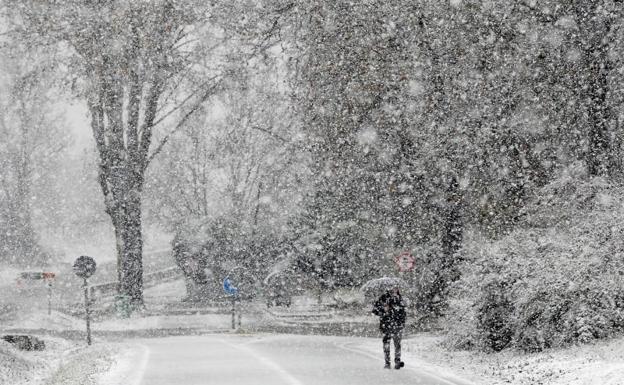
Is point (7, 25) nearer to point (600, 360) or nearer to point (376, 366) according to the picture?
point (376, 366)

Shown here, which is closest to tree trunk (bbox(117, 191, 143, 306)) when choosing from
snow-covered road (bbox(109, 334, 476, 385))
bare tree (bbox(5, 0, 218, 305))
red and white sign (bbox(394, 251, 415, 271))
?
bare tree (bbox(5, 0, 218, 305))

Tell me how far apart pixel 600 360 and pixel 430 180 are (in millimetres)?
12388

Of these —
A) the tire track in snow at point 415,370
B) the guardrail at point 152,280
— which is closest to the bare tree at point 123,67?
the guardrail at point 152,280

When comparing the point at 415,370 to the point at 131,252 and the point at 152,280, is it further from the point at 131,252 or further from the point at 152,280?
the point at 152,280

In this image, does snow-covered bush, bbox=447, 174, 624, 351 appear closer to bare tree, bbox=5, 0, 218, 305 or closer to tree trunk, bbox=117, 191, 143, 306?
bare tree, bbox=5, 0, 218, 305

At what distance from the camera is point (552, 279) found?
14453 millimetres

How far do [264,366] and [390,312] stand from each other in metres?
2.48

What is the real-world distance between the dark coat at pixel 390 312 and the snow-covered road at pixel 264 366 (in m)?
0.74

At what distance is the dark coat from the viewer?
14.9m

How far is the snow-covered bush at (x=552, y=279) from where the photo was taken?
13680 mm

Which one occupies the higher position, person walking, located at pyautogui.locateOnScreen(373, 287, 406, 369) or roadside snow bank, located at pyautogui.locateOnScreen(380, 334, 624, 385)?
person walking, located at pyautogui.locateOnScreen(373, 287, 406, 369)

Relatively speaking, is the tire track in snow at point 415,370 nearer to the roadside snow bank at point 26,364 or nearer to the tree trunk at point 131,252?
the roadside snow bank at point 26,364

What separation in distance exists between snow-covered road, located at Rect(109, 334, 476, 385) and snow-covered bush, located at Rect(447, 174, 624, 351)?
6.41 ft

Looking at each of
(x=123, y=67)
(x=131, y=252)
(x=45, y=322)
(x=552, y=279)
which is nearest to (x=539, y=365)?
(x=552, y=279)
